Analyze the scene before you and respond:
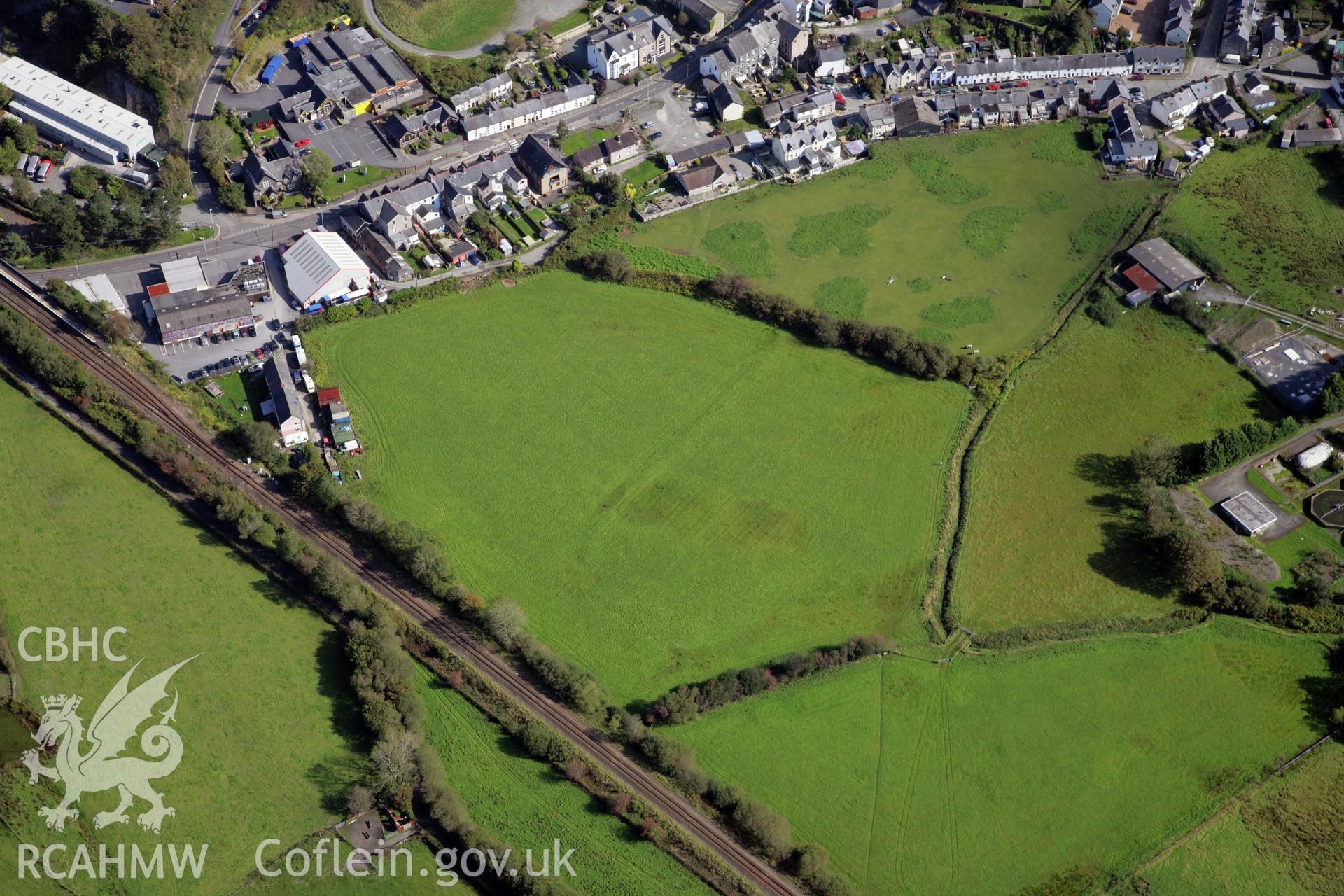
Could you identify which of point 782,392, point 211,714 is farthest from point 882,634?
point 211,714

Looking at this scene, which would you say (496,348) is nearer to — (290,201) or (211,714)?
(290,201)

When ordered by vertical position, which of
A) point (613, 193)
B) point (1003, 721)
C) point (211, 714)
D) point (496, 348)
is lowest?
point (1003, 721)

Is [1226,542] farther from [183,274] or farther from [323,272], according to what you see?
[183,274]

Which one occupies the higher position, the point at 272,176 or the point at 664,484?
the point at 272,176

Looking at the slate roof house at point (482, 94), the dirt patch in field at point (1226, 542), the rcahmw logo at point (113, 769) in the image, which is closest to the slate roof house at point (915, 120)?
the slate roof house at point (482, 94)

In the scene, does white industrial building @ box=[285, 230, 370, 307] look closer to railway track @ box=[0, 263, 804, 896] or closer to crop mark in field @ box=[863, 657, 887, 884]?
railway track @ box=[0, 263, 804, 896]

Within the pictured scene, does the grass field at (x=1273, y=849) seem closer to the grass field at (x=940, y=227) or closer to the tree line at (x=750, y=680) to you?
the tree line at (x=750, y=680)

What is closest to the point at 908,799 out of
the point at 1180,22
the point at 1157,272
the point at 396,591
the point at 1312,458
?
the point at 396,591
